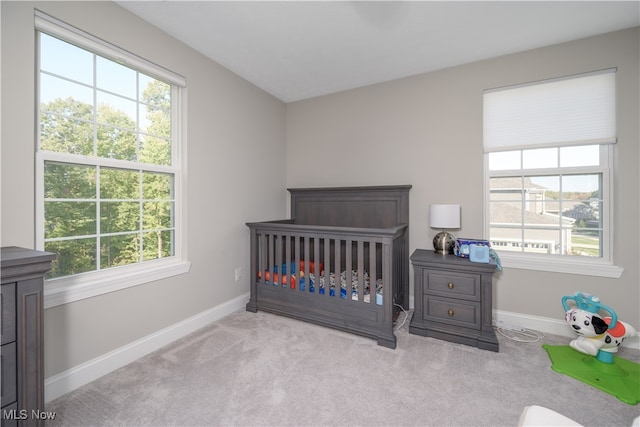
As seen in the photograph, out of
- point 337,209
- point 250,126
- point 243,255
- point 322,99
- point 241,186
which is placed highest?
point 322,99

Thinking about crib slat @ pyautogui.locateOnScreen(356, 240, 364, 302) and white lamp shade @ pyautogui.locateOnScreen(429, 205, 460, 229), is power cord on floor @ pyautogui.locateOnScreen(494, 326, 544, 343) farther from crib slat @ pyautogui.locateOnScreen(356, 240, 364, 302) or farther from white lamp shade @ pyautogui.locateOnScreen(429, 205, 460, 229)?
crib slat @ pyautogui.locateOnScreen(356, 240, 364, 302)

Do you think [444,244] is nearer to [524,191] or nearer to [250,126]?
[524,191]

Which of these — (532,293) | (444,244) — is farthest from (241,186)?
(532,293)

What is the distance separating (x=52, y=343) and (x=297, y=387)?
55.9 inches

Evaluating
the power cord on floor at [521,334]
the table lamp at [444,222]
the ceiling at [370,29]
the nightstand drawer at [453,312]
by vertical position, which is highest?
the ceiling at [370,29]

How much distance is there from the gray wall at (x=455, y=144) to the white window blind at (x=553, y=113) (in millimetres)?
72

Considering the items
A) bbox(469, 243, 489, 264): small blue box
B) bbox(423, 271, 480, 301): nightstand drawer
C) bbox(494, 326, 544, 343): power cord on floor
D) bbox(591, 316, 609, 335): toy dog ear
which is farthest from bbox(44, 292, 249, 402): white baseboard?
bbox(591, 316, 609, 335): toy dog ear

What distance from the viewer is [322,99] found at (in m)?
3.34

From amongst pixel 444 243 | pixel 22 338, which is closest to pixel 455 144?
pixel 444 243

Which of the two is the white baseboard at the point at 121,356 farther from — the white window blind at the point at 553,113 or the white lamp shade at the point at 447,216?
the white window blind at the point at 553,113

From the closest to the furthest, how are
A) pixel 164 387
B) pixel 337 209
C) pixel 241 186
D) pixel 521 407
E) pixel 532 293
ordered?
pixel 521 407
pixel 164 387
pixel 532 293
pixel 241 186
pixel 337 209

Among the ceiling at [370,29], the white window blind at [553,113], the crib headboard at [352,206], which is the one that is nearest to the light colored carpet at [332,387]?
the crib headboard at [352,206]

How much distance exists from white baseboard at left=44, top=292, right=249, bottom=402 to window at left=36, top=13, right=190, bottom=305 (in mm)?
449

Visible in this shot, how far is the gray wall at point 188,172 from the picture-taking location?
1412mm
